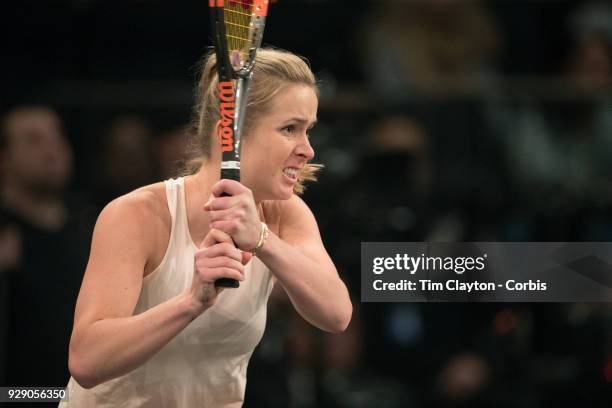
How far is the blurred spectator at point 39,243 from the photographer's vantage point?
196 cm

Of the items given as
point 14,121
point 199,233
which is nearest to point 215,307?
point 199,233

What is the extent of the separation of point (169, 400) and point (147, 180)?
0.67 m

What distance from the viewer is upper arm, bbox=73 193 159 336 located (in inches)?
54.2

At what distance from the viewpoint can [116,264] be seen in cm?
139

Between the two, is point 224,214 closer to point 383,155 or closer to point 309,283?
point 309,283

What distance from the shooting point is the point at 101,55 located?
225 centimetres

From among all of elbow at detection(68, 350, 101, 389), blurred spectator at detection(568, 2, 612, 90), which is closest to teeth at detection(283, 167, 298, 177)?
elbow at detection(68, 350, 101, 389)

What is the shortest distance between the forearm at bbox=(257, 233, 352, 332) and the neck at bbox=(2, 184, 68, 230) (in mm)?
763

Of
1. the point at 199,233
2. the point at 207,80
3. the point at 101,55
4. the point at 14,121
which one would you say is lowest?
the point at 199,233

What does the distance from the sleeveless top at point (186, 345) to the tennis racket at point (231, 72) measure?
0.24 meters

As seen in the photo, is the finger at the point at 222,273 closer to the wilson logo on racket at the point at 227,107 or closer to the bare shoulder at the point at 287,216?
the wilson logo on racket at the point at 227,107

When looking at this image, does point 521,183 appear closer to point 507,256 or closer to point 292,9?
point 507,256

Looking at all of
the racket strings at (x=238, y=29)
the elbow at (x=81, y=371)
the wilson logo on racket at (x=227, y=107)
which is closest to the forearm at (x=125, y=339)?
the elbow at (x=81, y=371)
